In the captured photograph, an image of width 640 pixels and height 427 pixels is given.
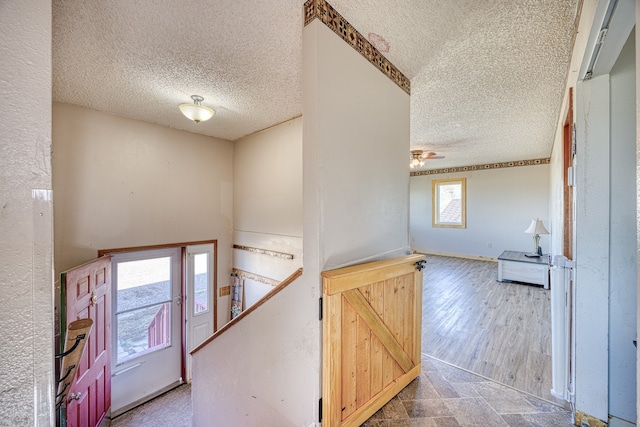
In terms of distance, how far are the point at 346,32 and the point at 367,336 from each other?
6.13ft

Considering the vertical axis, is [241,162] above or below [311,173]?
above

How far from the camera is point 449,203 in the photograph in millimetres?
7699

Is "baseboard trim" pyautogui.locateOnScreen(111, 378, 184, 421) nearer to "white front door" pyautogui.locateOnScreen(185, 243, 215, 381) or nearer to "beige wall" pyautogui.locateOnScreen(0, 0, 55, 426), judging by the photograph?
"white front door" pyautogui.locateOnScreen(185, 243, 215, 381)

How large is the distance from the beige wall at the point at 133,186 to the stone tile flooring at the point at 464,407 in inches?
131

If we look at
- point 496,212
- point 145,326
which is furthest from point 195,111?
point 496,212

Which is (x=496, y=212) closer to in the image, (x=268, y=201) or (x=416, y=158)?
(x=416, y=158)

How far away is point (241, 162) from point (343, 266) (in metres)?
3.25

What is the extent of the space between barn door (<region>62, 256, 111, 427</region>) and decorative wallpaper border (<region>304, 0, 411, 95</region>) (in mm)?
2842

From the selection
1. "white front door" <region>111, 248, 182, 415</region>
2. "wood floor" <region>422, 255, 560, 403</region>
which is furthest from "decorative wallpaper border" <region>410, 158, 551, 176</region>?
"white front door" <region>111, 248, 182, 415</region>

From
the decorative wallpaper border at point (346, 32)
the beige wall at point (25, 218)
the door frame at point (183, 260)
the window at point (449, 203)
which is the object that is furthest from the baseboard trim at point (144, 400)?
the window at point (449, 203)

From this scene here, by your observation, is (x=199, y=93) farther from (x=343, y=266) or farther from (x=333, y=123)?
(x=343, y=266)

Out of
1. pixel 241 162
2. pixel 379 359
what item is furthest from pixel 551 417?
pixel 241 162

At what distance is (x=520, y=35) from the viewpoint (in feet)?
5.75

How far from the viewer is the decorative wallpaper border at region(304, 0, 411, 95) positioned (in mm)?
1384
